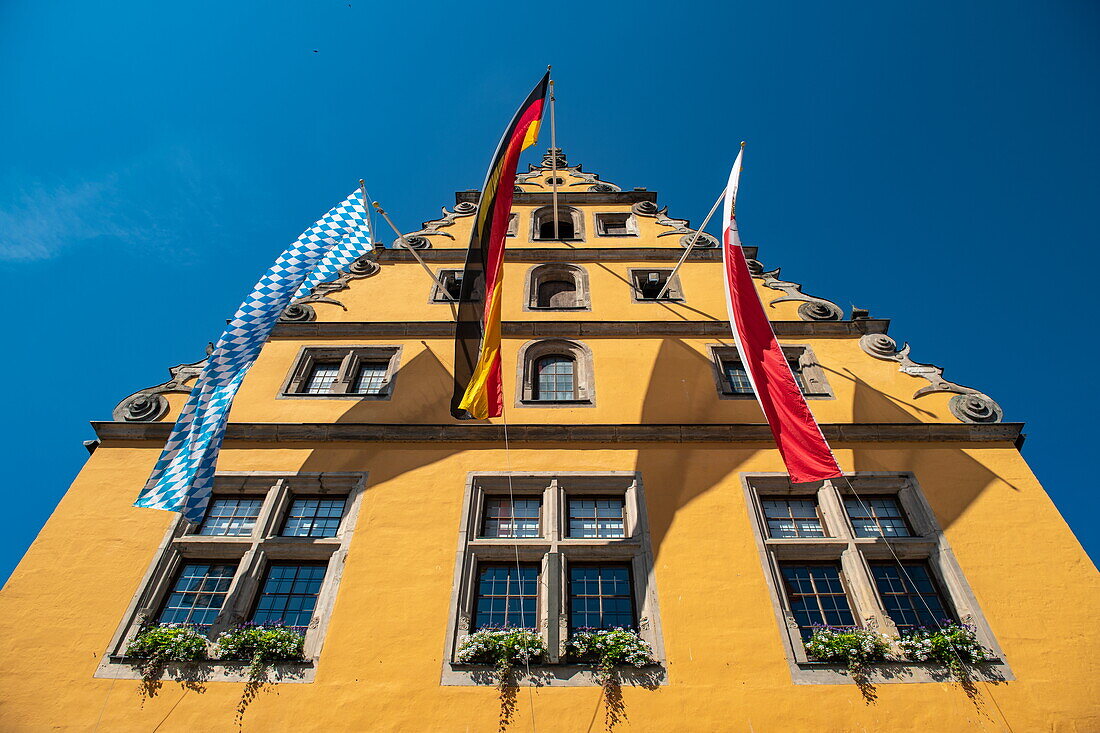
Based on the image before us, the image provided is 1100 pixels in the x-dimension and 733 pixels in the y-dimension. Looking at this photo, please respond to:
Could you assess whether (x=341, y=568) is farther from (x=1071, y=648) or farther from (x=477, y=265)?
(x=1071, y=648)

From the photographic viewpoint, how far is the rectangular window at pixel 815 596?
9273 mm

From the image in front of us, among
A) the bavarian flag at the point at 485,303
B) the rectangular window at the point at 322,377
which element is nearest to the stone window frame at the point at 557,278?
the bavarian flag at the point at 485,303

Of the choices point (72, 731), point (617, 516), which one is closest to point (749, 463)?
point (617, 516)

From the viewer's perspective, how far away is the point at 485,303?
11.0m

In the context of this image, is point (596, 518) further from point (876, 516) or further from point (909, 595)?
point (909, 595)

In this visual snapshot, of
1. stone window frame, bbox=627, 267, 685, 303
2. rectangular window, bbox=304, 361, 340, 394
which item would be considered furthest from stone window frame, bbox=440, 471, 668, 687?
stone window frame, bbox=627, 267, 685, 303

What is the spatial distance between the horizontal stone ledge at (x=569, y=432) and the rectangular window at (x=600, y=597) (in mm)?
2341

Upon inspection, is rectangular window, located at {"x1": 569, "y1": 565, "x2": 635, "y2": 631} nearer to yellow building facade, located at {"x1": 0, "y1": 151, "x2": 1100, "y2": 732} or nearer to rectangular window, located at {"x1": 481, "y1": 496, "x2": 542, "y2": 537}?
yellow building facade, located at {"x1": 0, "y1": 151, "x2": 1100, "y2": 732}

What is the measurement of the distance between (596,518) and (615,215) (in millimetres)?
10329

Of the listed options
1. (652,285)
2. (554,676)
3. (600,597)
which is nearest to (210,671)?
(554,676)

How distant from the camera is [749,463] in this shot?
36.8ft

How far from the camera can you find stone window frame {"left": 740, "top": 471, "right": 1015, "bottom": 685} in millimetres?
8438

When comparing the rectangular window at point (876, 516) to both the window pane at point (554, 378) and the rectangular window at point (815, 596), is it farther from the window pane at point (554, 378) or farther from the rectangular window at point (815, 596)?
the window pane at point (554, 378)

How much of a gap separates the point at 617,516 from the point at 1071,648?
574 cm
